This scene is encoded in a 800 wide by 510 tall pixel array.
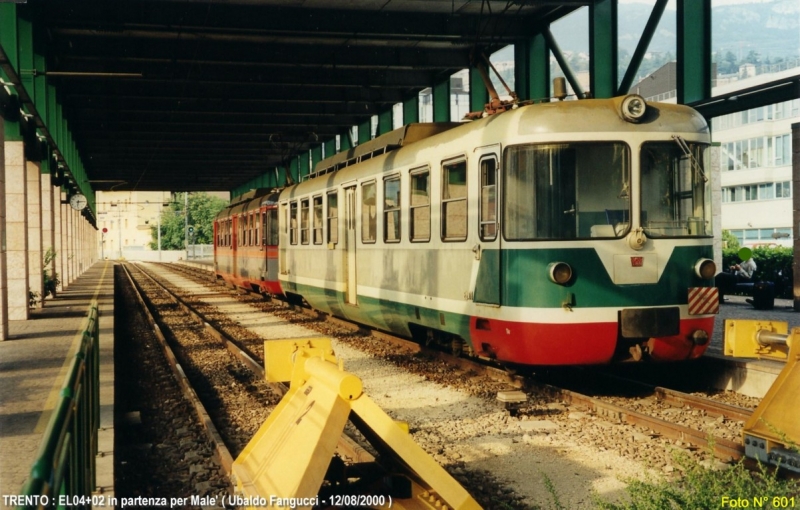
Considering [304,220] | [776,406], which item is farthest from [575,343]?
[304,220]

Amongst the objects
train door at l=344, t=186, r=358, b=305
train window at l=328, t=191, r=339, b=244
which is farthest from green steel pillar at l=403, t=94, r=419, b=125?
train door at l=344, t=186, r=358, b=305

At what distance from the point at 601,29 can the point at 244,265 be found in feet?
44.4

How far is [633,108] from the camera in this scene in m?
9.11

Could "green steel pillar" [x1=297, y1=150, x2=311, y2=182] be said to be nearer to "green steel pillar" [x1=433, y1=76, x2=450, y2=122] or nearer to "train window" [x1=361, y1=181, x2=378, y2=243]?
"green steel pillar" [x1=433, y1=76, x2=450, y2=122]

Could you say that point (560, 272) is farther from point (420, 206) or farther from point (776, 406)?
point (420, 206)

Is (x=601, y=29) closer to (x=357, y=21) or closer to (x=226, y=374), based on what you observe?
(x=357, y=21)

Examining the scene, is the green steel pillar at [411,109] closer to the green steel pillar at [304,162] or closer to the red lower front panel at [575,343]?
the green steel pillar at [304,162]

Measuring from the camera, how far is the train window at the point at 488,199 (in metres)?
9.36

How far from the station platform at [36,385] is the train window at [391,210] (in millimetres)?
4167

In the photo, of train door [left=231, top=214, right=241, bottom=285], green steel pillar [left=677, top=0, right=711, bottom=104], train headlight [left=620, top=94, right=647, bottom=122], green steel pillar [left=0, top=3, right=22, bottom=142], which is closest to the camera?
train headlight [left=620, top=94, right=647, bottom=122]

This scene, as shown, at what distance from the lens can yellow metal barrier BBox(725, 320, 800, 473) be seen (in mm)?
6117

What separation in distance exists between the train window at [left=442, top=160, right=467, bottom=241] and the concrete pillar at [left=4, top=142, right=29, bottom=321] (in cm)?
1116

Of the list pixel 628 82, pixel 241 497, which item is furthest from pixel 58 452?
pixel 628 82

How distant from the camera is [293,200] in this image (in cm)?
1961
